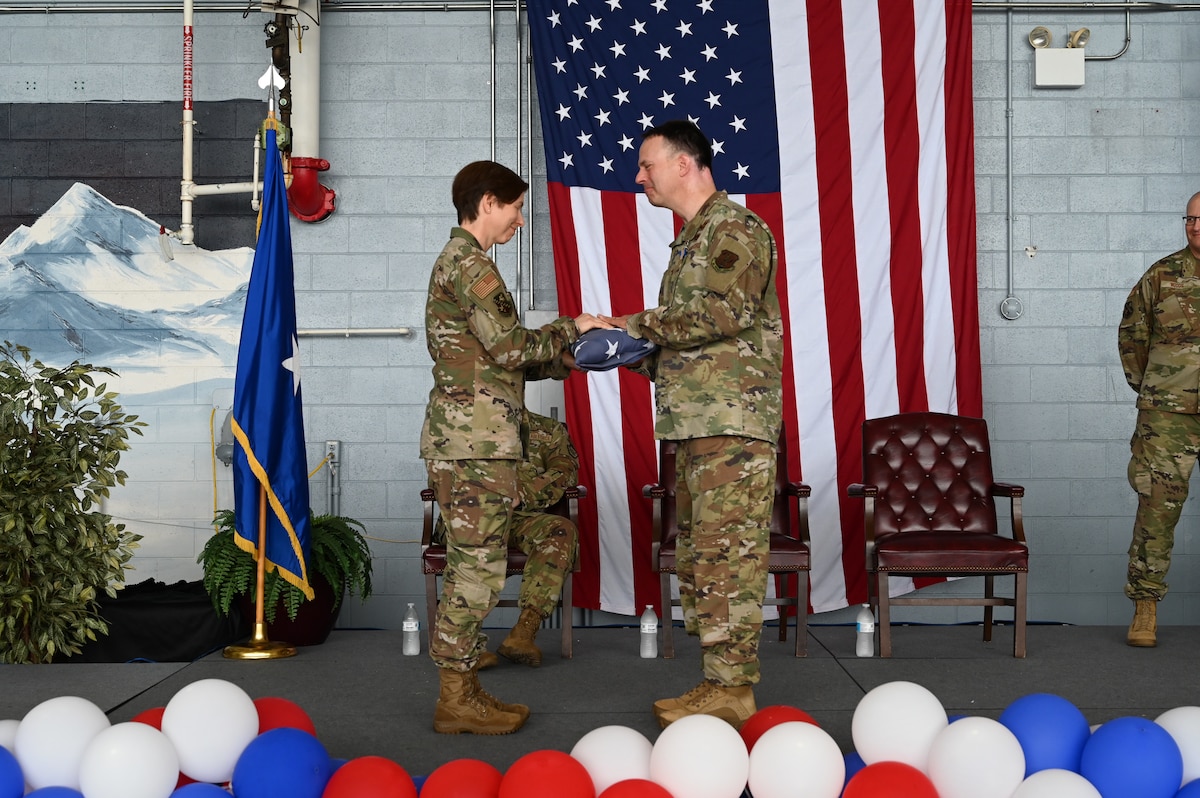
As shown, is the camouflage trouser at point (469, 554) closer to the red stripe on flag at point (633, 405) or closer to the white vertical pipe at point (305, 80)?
the red stripe on flag at point (633, 405)

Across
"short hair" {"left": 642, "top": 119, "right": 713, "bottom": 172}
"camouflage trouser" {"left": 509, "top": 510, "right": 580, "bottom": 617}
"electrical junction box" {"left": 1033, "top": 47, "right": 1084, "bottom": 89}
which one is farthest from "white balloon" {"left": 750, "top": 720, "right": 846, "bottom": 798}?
"electrical junction box" {"left": 1033, "top": 47, "right": 1084, "bottom": 89}

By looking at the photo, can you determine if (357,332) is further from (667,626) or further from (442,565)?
(667,626)

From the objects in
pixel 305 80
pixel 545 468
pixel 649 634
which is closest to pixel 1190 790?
pixel 649 634

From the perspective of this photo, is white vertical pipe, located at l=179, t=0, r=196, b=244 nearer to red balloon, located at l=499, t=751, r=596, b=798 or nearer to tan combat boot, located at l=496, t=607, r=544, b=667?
tan combat boot, located at l=496, t=607, r=544, b=667

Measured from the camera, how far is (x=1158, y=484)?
4316 millimetres

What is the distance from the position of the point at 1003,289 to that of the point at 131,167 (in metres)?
4.31

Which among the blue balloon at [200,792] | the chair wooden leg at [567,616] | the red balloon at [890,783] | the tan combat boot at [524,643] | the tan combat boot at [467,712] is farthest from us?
the chair wooden leg at [567,616]

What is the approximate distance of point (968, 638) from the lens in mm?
4637

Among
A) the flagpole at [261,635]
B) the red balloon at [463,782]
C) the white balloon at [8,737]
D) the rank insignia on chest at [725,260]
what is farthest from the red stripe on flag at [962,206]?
the white balloon at [8,737]

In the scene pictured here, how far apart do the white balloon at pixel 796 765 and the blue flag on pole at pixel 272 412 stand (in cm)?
263

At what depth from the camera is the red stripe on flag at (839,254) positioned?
5121mm

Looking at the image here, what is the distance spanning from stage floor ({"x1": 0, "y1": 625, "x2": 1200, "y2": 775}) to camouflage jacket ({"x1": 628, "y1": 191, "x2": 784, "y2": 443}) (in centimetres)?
88

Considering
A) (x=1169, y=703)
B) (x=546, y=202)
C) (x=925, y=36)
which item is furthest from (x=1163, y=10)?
(x=1169, y=703)

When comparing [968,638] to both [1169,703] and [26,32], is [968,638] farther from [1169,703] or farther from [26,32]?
[26,32]
